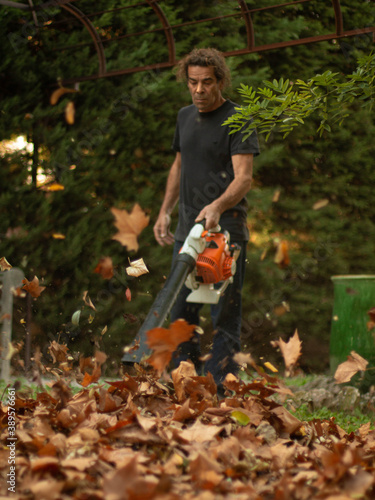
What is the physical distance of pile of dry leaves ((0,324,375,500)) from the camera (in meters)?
1.02

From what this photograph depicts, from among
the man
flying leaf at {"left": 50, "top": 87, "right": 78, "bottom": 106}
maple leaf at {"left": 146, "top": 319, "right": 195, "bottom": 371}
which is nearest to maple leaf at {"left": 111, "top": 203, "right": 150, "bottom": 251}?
flying leaf at {"left": 50, "top": 87, "right": 78, "bottom": 106}

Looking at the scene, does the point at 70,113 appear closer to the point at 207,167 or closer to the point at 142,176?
the point at 142,176

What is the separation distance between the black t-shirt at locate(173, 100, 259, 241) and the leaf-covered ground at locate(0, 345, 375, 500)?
124 cm

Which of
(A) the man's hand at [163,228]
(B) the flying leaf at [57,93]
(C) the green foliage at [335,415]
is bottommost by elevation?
(C) the green foliage at [335,415]

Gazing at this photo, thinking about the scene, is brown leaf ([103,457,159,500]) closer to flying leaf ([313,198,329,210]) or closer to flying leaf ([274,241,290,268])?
flying leaf ([274,241,290,268])

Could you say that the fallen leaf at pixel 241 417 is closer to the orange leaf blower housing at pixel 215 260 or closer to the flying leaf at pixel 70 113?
the orange leaf blower housing at pixel 215 260

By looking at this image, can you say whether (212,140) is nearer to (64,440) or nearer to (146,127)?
(146,127)

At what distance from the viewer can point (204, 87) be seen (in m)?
2.75

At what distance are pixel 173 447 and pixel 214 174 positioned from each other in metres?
1.85

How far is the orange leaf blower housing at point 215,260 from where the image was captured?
7.99 feet

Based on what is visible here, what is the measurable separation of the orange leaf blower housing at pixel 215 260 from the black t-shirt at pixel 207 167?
260 millimetres

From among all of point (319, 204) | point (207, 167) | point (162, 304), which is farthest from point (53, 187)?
point (162, 304)

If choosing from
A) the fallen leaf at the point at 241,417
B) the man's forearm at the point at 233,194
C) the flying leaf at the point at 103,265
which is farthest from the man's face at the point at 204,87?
the fallen leaf at the point at 241,417

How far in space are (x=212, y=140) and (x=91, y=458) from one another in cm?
200
